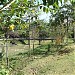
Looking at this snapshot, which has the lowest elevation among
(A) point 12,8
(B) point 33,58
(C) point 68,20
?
(B) point 33,58

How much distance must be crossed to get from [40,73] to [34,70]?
0.56 meters

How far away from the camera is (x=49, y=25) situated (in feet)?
59.4

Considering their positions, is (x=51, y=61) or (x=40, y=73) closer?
(x=40, y=73)

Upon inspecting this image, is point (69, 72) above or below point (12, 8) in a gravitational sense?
below

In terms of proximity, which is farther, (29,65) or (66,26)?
(66,26)

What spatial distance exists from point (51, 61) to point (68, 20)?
5.92 m

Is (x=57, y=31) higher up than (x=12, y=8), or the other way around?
(x=12, y=8)

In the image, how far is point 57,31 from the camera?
16.0 meters

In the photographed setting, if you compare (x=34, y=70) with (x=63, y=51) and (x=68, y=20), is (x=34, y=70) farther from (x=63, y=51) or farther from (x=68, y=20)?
(x=68, y=20)

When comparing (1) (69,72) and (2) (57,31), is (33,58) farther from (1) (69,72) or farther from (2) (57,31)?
(2) (57,31)

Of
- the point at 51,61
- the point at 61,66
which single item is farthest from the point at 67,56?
the point at 61,66

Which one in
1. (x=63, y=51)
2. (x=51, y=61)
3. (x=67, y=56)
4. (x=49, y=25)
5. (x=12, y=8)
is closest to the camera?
(x=12, y=8)

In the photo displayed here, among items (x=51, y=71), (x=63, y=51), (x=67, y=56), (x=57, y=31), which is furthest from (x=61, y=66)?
(x=57, y=31)

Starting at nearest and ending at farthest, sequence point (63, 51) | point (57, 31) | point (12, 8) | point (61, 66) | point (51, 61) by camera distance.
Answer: point (12, 8) < point (61, 66) < point (51, 61) < point (63, 51) < point (57, 31)
